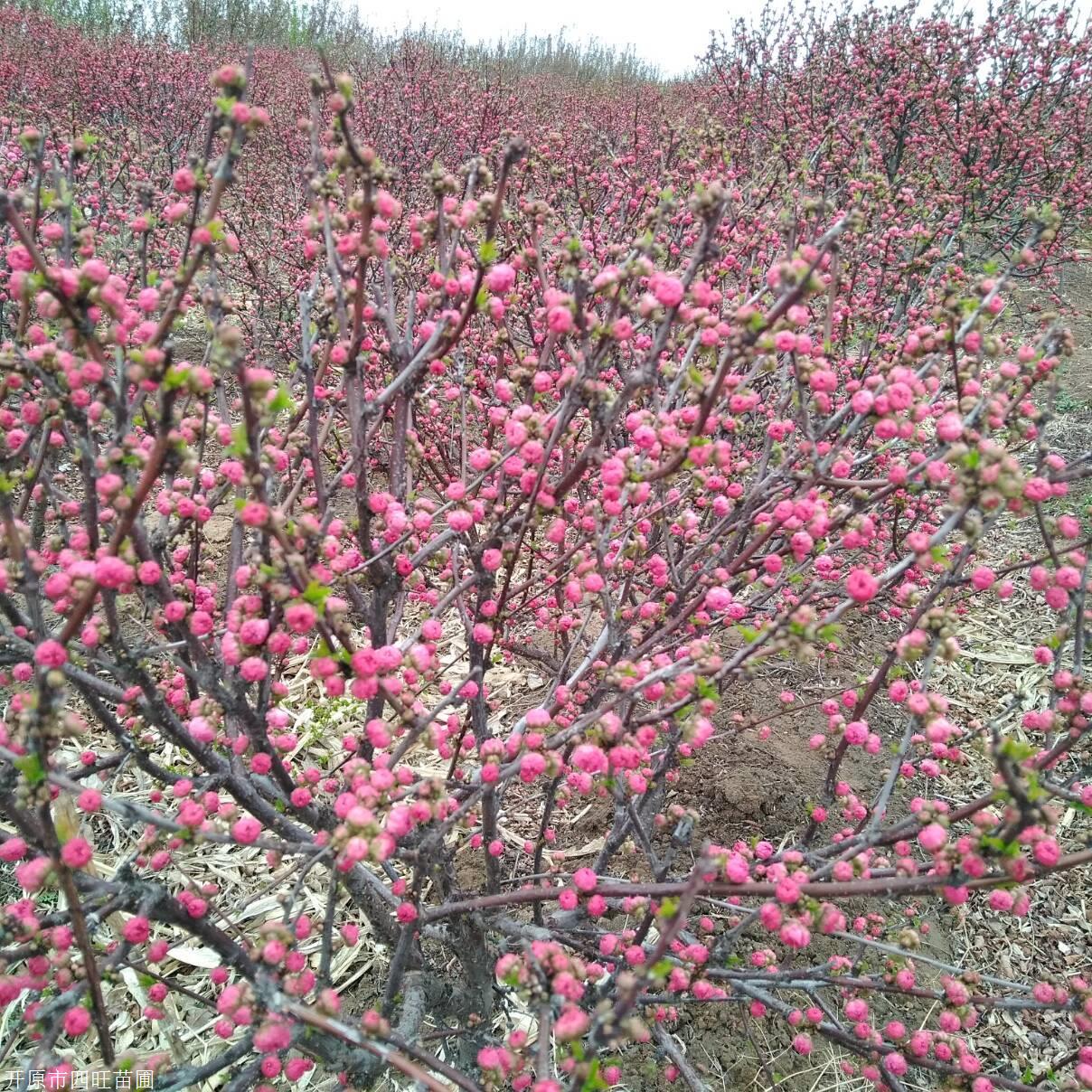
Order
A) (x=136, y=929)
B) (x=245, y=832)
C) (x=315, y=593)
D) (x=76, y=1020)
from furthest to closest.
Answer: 1. (x=245, y=832)
2. (x=136, y=929)
3. (x=76, y=1020)
4. (x=315, y=593)

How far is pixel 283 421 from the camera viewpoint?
20.6 ft

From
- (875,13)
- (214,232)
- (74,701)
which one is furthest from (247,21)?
(214,232)

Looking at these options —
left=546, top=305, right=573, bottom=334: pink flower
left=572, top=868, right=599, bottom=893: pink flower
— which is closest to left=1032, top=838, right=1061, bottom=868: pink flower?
left=572, top=868, right=599, bottom=893: pink flower

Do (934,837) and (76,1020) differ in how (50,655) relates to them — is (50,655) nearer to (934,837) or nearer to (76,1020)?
(76,1020)

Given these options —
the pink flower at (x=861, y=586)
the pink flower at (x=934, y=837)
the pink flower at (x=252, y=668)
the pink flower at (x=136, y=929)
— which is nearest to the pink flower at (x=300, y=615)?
the pink flower at (x=252, y=668)

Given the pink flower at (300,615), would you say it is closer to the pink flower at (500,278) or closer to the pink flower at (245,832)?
the pink flower at (245,832)

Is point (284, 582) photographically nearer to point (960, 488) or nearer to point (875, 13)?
point (960, 488)

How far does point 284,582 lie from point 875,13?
44.0 feet

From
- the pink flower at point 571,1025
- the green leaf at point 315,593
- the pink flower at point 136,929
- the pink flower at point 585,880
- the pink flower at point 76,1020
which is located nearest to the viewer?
the pink flower at point 571,1025

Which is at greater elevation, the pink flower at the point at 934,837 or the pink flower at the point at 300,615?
the pink flower at the point at 300,615

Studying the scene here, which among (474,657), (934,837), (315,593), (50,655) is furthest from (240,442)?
(934,837)

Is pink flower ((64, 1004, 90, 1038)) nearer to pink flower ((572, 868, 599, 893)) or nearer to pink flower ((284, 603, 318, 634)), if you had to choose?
pink flower ((284, 603, 318, 634))

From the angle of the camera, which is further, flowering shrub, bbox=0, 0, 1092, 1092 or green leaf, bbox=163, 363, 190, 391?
flowering shrub, bbox=0, 0, 1092, 1092

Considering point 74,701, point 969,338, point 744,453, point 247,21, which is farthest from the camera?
point 247,21
